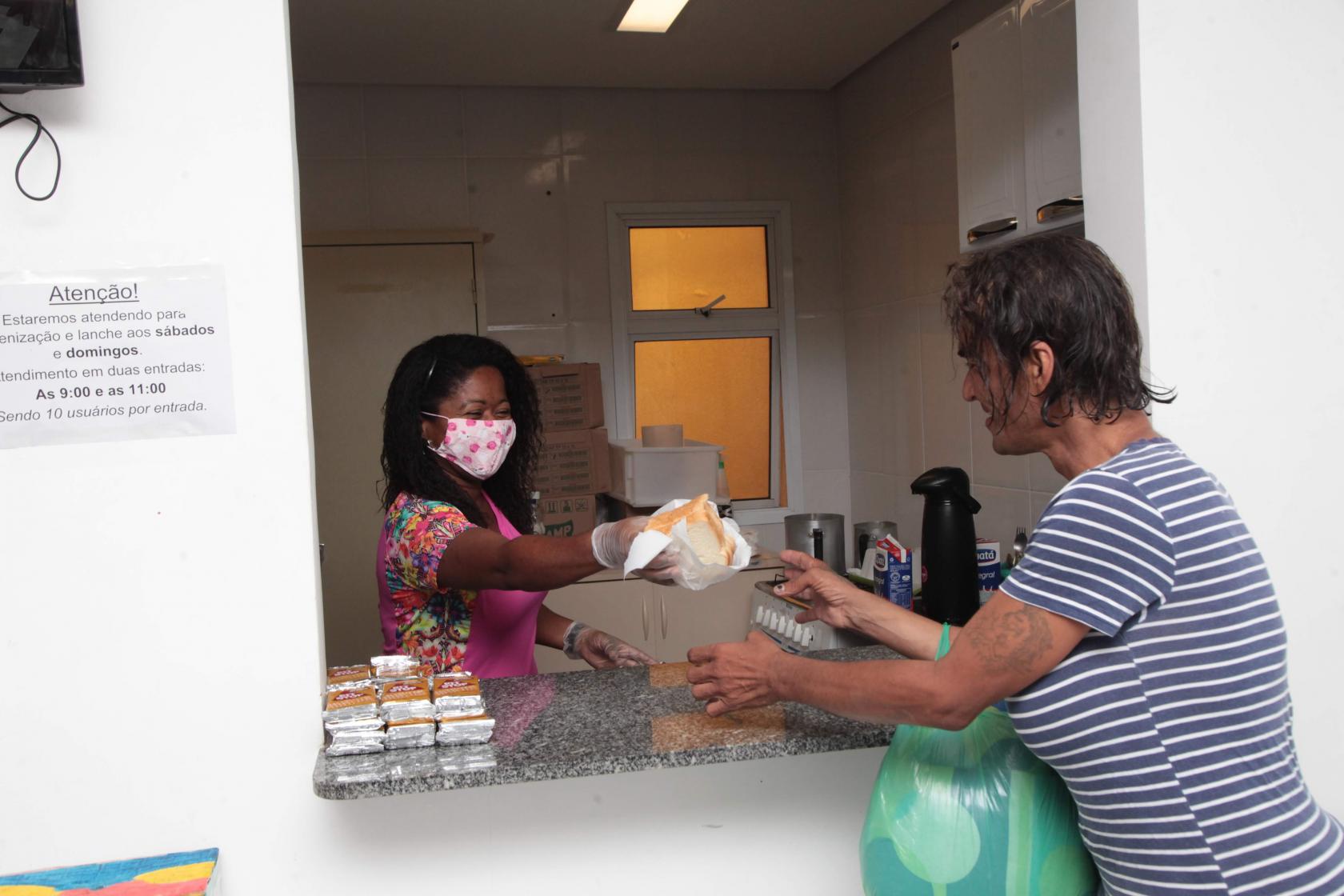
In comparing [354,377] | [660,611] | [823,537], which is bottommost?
[660,611]

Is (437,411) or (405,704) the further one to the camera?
(437,411)

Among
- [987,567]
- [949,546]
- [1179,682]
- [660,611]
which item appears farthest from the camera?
[660,611]

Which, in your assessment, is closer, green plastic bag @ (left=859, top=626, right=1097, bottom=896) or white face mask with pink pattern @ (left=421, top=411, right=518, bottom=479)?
green plastic bag @ (left=859, top=626, right=1097, bottom=896)

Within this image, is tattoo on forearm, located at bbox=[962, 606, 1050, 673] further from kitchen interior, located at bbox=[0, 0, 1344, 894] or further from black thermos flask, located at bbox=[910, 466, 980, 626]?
black thermos flask, located at bbox=[910, 466, 980, 626]

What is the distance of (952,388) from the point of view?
370cm

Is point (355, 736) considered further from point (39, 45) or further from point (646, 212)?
point (646, 212)

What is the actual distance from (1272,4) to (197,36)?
1566 mm

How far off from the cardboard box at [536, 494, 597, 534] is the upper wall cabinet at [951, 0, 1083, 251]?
1.76m

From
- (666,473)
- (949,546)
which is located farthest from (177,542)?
(666,473)

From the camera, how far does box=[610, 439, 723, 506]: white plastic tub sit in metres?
3.83

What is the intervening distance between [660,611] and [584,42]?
206 cm

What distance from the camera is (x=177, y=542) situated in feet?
4.53

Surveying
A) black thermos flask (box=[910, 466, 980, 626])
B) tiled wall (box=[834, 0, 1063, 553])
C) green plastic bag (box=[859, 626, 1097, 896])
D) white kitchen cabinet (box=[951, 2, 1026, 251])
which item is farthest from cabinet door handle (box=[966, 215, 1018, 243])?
green plastic bag (box=[859, 626, 1097, 896])

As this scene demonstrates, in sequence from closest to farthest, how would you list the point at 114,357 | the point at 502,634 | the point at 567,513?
the point at 114,357 → the point at 502,634 → the point at 567,513
